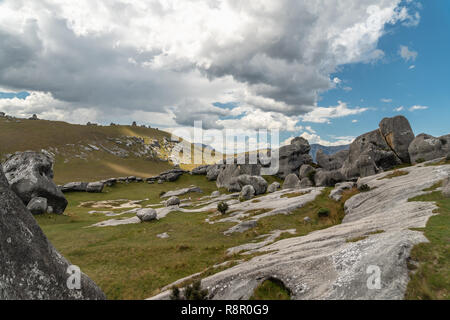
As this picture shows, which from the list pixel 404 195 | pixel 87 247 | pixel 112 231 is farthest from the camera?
pixel 112 231

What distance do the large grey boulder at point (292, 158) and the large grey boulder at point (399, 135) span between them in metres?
37.0

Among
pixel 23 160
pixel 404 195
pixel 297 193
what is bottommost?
pixel 297 193

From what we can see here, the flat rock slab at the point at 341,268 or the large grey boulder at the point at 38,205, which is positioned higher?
the flat rock slab at the point at 341,268

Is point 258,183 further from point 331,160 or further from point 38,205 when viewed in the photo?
point 38,205

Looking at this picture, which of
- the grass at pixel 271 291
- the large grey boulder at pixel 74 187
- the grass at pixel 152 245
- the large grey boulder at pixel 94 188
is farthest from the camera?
the large grey boulder at pixel 94 188

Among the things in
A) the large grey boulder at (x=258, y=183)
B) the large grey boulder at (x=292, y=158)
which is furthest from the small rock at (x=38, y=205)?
the large grey boulder at (x=292, y=158)

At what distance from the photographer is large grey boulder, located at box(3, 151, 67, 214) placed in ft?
150

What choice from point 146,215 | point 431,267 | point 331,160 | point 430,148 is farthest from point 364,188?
point 331,160

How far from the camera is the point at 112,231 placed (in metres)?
37.1

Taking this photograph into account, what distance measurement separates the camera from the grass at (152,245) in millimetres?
20078

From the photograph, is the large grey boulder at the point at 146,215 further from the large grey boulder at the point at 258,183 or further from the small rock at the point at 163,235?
the large grey boulder at the point at 258,183

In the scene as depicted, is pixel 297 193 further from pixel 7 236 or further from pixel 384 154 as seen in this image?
pixel 7 236
